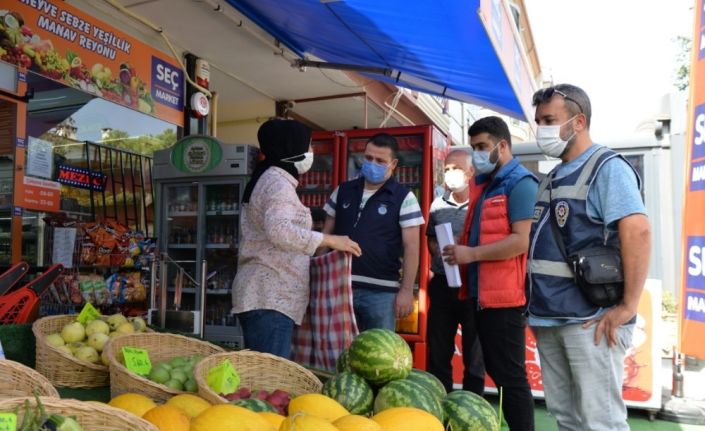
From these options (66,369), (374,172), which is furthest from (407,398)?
(374,172)

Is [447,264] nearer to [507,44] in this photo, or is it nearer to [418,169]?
[507,44]

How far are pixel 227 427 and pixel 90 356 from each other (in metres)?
1.50

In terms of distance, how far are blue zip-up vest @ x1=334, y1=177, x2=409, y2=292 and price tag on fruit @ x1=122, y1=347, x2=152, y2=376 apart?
1.54 meters

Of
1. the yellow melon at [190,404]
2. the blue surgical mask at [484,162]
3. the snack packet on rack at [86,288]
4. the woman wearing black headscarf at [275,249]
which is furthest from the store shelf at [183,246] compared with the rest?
the yellow melon at [190,404]

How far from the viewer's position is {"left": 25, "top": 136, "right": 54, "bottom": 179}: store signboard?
4.27 meters

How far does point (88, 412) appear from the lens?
43.7 inches

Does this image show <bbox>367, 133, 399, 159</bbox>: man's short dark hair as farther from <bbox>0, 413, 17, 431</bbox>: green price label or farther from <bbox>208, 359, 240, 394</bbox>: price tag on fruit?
<bbox>0, 413, 17, 431</bbox>: green price label

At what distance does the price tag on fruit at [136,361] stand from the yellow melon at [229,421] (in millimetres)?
936

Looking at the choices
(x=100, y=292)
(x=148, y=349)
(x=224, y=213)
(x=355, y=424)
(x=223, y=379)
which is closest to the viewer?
(x=355, y=424)

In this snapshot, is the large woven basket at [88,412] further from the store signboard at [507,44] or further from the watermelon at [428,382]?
the store signboard at [507,44]

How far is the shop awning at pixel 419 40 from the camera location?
3.65m

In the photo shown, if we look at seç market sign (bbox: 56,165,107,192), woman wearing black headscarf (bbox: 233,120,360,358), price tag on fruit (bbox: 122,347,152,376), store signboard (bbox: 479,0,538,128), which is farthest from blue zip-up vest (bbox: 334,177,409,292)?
seç market sign (bbox: 56,165,107,192)

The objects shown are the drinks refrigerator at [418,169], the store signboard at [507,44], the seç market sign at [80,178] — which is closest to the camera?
the store signboard at [507,44]

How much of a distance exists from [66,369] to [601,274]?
2.19m
